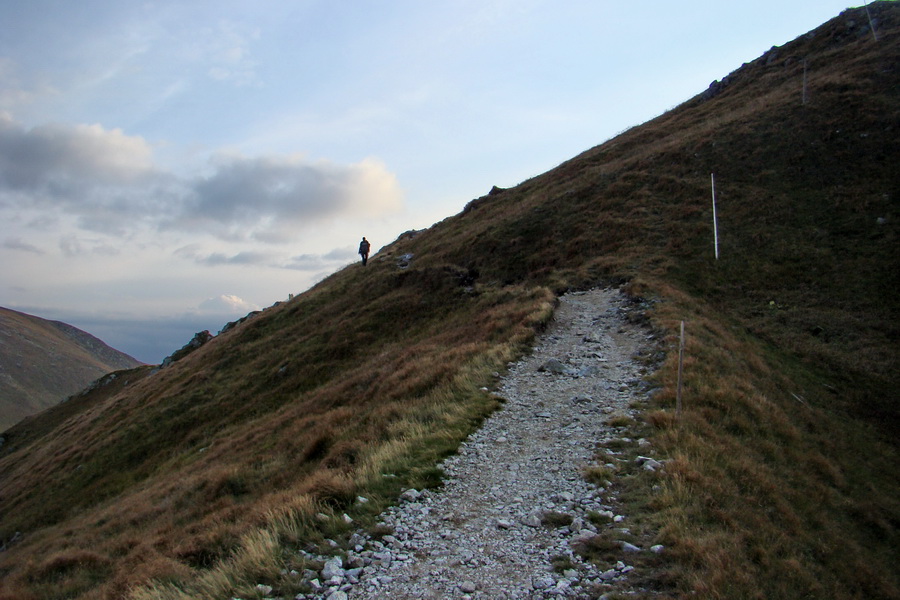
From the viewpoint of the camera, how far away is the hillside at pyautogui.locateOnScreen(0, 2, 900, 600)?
8016 mm

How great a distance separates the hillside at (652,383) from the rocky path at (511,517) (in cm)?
50

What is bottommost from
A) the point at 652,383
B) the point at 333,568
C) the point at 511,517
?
the point at 652,383

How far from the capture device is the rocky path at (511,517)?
6262mm

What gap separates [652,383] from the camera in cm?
1337

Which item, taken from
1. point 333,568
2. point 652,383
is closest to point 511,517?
point 333,568

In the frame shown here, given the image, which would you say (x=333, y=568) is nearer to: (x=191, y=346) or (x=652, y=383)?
(x=652, y=383)

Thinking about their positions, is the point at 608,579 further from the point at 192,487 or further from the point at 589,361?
the point at 192,487

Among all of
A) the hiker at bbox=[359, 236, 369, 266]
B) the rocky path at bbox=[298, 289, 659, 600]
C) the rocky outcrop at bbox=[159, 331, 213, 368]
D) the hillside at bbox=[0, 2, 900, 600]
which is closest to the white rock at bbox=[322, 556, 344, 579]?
the rocky path at bbox=[298, 289, 659, 600]

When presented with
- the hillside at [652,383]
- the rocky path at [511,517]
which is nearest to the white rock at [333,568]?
the rocky path at [511,517]

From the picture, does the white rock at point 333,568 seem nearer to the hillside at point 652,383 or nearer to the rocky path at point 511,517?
the rocky path at point 511,517

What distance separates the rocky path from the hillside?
503 millimetres

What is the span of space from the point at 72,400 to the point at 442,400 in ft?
260

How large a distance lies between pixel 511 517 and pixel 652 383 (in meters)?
7.20

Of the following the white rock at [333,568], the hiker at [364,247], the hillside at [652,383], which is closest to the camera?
the white rock at [333,568]
